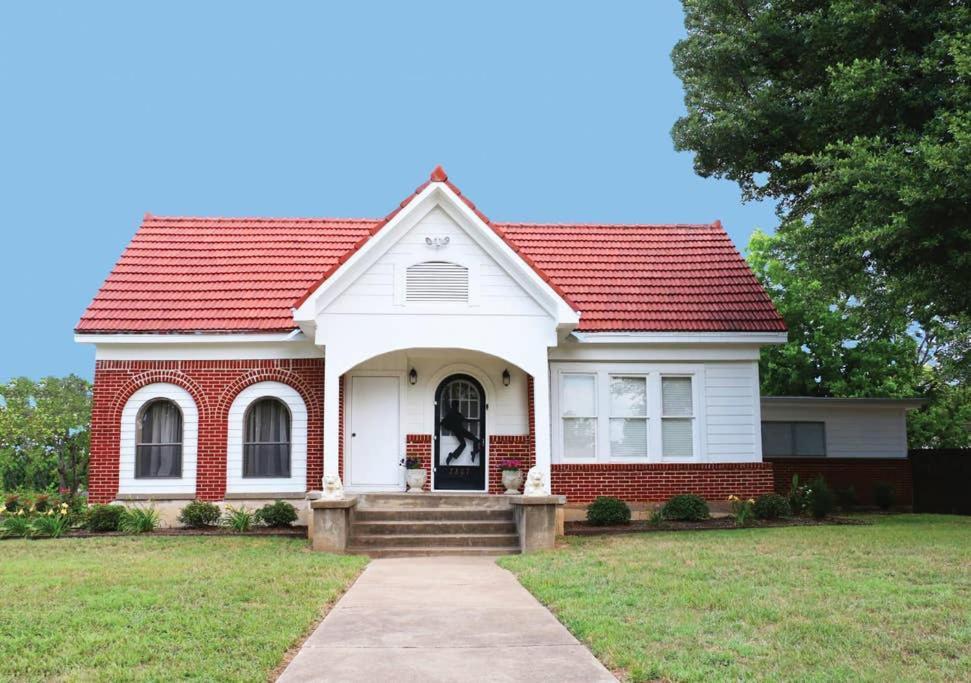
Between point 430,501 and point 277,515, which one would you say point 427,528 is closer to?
point 430,501

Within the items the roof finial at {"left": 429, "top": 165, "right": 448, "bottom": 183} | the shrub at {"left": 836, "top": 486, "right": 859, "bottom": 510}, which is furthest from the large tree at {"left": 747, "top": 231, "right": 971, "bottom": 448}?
the roof finial at {"left": 429, "top": 165, "right": 448, "bottom": 183}

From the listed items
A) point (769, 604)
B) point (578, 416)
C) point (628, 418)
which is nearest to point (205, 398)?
point (578, 416)

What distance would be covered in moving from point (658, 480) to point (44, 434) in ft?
56.7

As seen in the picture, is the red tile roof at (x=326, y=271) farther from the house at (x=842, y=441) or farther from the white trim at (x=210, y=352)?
the house at (x=842, y=441)

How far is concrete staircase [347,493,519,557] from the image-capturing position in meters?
14.4

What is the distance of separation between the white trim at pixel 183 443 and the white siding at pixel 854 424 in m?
13.6

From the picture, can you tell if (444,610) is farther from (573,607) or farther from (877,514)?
(877,514)

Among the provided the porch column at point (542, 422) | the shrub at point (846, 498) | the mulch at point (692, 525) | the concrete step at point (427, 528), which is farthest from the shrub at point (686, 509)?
the shrub at point (846, 498)

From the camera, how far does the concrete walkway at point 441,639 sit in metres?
6.57

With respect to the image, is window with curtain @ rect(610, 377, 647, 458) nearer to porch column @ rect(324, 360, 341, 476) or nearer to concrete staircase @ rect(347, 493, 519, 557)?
concrete staircase @ rect(347, 493, 519, 557)

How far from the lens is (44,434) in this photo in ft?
83.2

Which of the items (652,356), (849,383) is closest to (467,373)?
(652,356)

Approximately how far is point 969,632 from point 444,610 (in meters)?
4.65

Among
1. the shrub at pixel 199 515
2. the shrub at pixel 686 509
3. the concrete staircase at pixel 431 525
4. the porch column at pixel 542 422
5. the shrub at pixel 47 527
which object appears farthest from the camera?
the shrub at pixel 686 509
